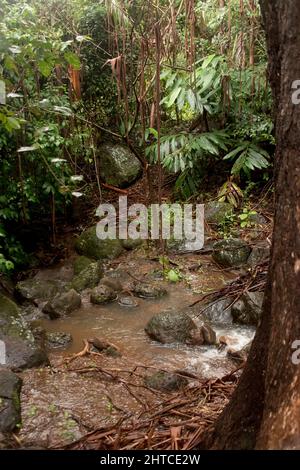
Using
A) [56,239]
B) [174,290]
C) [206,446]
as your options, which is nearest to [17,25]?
[56,239]

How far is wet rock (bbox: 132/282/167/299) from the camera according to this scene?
491 cm

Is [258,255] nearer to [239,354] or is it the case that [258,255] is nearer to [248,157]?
[248,157]

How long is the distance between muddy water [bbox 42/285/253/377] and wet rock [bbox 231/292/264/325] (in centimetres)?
9

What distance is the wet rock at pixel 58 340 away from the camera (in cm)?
387

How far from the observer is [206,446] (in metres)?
1.87

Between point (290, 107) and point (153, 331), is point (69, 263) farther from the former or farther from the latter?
point (290, 107)

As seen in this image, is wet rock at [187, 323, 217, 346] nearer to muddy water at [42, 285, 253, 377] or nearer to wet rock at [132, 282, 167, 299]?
muddy water at [42, 285, 253, 377]

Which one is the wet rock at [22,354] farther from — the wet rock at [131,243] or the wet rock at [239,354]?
the wet rock at [131,243]

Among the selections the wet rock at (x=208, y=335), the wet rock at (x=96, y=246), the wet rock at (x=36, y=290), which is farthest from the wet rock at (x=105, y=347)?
the wet rock at (x=96, y=246)

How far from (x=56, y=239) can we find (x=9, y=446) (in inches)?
170

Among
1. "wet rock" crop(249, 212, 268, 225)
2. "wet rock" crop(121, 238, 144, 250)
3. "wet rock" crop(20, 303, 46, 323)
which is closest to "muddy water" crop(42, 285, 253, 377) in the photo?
"wet rock" crop(20, 303, 46, 323)

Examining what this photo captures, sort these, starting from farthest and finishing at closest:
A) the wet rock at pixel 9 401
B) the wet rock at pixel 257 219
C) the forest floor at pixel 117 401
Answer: the wet rock at pixel 257 219
the wet rock at pixel 9 401
the forest floor at pixel 117 401

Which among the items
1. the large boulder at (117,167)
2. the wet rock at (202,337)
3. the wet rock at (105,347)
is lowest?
the wet rock at (105,347)

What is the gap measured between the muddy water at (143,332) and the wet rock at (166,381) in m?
0.33
